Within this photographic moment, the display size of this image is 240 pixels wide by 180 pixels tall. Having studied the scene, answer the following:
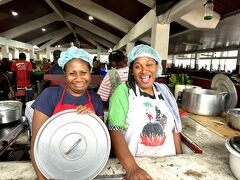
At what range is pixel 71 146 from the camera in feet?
3.34

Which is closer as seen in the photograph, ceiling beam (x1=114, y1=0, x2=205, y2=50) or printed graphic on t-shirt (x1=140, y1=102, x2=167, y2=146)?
printed graphic on t-shirt (x1=140, y1=102, x2=167, y2=146)

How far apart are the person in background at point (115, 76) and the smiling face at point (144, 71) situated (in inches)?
49.0

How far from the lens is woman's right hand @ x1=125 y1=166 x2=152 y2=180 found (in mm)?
1009

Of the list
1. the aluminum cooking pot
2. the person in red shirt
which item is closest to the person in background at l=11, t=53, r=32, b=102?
the person in red shirt

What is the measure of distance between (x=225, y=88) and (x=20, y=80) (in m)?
5.14

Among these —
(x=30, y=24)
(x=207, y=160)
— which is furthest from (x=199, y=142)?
(x=30, y=24)

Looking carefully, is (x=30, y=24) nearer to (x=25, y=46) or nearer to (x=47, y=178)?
(x=25, y=46)

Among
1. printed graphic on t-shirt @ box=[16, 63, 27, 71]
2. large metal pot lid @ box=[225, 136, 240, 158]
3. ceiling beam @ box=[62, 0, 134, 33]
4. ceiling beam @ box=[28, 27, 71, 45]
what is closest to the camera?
large metal pot lid @ box=[225, 136, 240, 158]

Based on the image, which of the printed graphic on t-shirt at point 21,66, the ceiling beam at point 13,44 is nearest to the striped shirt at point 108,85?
the printed graphic on t-shirt at point 21,66

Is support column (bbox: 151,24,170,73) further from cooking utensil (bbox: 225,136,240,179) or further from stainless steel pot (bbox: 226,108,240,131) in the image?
cooking utensil (bbox: 225,136,240,179)

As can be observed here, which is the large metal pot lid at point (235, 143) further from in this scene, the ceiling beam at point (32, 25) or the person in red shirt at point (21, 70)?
the ceiling beam at point (32, 25)

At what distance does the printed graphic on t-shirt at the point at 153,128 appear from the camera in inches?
55.6

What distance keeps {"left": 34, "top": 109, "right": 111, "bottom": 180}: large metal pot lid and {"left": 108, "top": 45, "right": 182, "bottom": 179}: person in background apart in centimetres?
27

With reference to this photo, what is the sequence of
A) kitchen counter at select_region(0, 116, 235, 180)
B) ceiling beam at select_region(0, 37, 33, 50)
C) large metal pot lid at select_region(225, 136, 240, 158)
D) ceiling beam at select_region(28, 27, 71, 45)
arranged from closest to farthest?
large metal pot lid at select_region(225, 136, 240, 158) < kitchen counter at select_region(0, 116, 235, 180) < ceiling beam at select_region(0, 37, 33, 50) < ceiling beam at select_region(28, 27, 71, 45)
